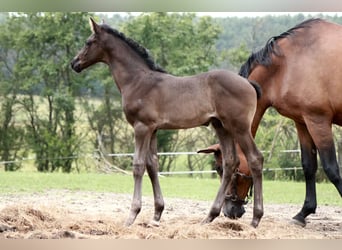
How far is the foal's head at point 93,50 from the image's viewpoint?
23.7 feet

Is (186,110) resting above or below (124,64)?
below

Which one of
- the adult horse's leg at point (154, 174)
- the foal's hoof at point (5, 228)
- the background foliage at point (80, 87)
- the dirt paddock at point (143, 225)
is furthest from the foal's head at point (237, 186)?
the background foliage at point (80, 87)

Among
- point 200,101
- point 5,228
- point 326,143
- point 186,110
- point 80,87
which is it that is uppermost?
point 80,87

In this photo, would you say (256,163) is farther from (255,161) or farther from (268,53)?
(268,53)

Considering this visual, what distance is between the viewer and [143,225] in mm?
7016

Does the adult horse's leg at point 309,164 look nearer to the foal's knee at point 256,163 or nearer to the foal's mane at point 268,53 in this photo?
the foal's mane at point 268,53

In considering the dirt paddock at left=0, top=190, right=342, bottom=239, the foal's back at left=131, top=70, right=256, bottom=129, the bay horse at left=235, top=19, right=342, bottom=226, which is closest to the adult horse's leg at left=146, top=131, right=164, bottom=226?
the dirt paddock at left=0, top=190, right=342, bottom=239

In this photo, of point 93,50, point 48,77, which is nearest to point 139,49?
point 93,50

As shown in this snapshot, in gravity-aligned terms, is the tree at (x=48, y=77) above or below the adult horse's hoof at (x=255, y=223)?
above

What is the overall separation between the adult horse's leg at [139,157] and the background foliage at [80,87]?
11.6 metres

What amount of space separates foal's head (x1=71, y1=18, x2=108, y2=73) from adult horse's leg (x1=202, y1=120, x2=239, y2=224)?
4.92ft

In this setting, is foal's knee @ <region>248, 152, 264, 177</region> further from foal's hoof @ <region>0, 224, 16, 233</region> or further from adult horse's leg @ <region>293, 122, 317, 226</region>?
foal's hoof @ <region>0, 224, 16, 233</region>

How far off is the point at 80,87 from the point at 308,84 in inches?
544

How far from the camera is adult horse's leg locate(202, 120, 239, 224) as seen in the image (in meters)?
7.09
